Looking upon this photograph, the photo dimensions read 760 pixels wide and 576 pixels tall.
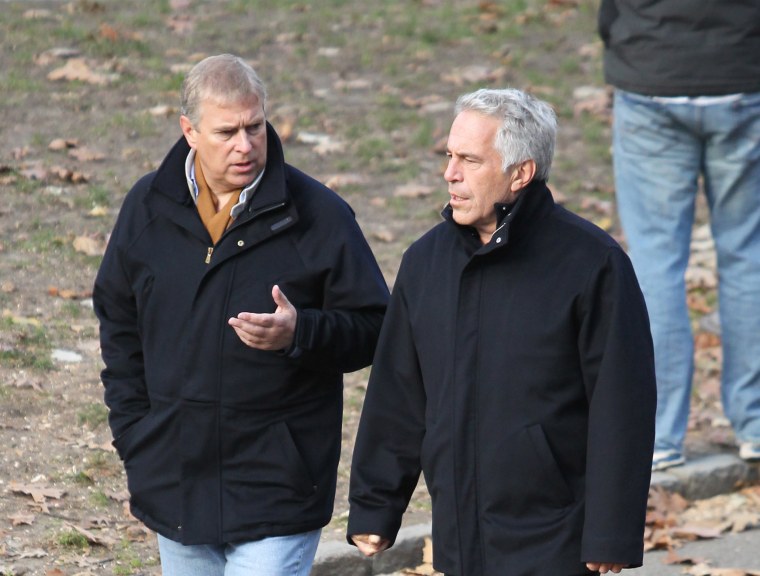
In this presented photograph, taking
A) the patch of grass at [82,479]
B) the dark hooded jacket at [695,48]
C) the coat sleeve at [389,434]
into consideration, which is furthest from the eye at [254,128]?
the dark hooded jacket at [695,48]

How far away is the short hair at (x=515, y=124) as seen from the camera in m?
3.61

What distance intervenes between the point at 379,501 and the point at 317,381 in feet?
1.29

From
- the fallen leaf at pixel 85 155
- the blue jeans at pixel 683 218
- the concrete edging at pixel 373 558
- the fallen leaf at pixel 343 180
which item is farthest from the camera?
the fallen leaf at pixel 343 180

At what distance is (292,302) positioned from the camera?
388 centimetres

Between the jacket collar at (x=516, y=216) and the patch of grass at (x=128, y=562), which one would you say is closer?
the jacket collar at (x=516, y=216)

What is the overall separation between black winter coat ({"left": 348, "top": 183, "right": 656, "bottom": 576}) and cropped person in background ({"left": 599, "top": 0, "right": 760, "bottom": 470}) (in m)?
2.33

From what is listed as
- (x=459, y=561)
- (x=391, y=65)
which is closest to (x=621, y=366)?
(x=459, y=561)

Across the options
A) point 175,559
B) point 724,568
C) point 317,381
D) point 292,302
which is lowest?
point 724,568

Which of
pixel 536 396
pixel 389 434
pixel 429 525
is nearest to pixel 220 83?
pixel 389 434

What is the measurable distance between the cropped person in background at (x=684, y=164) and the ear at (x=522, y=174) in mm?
2370

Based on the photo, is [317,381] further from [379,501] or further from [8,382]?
[8,382]

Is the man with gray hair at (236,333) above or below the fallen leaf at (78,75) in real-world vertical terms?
above

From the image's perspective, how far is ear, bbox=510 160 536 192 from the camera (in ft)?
12.0

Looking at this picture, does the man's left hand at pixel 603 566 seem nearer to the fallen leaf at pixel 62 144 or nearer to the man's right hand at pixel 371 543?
the man's right hand at pixel 371 543
